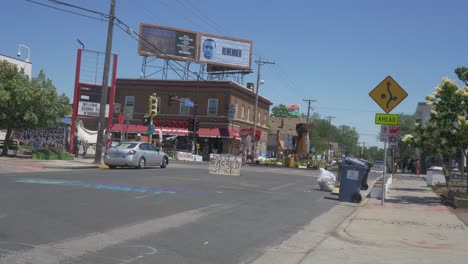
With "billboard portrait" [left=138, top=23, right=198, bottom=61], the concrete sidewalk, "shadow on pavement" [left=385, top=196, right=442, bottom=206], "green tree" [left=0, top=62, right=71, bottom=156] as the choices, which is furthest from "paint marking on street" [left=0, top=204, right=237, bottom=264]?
"billboard portrait" [left=138, top=23, right=198, bottom=61]

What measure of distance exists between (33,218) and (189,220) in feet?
9.49

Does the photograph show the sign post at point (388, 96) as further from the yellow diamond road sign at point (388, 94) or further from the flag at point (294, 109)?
the flag at point (294, 109)

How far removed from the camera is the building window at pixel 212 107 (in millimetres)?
55688

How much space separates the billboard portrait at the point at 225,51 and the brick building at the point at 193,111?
9.53 ft

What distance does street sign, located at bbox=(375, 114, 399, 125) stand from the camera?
49.2ft

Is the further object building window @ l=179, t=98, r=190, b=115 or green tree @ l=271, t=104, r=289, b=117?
green tree @ l=271, t=104, r=289, b=117

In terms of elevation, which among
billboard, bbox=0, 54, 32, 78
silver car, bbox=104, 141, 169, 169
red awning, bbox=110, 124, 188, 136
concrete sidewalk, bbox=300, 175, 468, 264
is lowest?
concrete sidewalk, bbox=300, 175, 468, 264

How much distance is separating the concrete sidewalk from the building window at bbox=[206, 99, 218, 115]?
4174 cm

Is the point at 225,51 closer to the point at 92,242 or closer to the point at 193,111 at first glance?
the point at 193,111

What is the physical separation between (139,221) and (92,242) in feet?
7.00

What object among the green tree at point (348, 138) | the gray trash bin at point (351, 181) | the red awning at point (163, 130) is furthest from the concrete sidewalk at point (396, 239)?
the green tree at point (348, 138)

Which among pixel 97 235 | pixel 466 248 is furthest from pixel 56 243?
pixel 466 248

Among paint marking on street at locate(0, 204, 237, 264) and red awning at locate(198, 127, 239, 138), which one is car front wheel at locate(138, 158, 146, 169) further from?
red awning at locate(198, 127, 239, 138)

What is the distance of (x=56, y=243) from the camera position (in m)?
7.48
